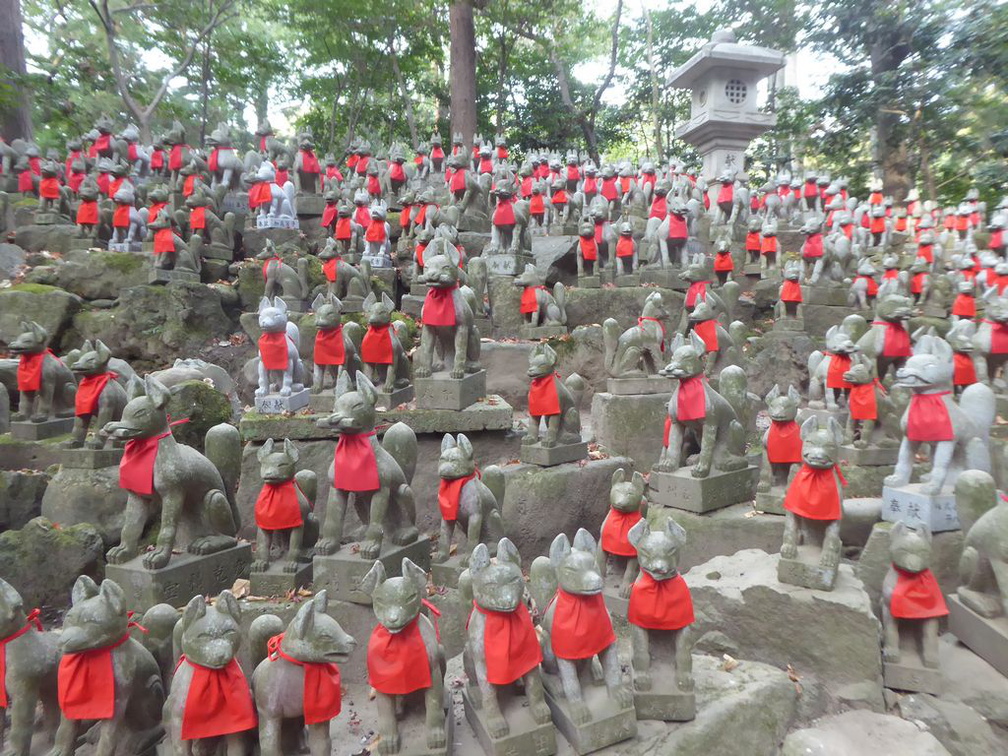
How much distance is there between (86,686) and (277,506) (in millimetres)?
1623

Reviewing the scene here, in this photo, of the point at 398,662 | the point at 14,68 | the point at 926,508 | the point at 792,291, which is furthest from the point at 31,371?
the point at 14,68

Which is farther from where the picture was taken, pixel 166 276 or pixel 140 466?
pixel 166 276

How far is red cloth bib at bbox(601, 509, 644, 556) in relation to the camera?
175 inches

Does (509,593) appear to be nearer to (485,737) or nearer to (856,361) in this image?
(485,737)

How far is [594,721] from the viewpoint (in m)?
3.17

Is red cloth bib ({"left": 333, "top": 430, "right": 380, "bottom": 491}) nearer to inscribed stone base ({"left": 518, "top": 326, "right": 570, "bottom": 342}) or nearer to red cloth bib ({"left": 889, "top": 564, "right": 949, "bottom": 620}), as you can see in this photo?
red cloth bib ({"left": 889, "top": 564, "right": 949, "bottom": 620})

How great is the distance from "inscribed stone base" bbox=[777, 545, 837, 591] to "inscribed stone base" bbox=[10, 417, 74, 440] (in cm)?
703

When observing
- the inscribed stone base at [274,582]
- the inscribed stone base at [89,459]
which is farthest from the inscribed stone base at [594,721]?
the inscribed stone base at [89,459]

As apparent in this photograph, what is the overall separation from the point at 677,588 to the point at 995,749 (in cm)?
218

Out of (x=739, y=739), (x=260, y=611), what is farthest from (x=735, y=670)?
(x=260, y=611)

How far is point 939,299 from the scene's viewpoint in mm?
Result: 10914

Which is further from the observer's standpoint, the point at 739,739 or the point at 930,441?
the point at 930,441

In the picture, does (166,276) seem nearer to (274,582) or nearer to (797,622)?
(274,582)

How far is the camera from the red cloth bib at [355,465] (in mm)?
4508
